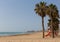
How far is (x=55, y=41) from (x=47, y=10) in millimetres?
25390

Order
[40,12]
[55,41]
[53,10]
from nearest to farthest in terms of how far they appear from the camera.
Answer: [55,41] → [53,10] → [40,12]

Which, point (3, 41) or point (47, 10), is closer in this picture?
point (3, 41)

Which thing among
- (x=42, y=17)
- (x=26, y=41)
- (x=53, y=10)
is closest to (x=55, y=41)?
(x=26, y=41)

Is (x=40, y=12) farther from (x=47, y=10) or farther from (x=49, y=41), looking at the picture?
(x=49, y=41)

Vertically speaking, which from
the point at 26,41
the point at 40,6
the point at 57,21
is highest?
the point at 40,6

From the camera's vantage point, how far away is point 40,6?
142 feet

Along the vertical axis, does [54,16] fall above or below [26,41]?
above

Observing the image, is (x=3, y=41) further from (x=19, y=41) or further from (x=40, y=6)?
(x=40, y=6)

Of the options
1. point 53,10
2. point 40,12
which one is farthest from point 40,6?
point 53,10

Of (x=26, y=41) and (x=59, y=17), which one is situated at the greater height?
(x=59, y=17)

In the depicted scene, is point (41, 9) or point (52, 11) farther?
point (41, 9)

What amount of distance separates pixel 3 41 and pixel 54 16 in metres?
24.7

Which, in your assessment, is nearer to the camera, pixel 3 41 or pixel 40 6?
pixel 3 41

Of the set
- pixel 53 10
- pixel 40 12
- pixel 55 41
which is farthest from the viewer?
pixel 40 12
